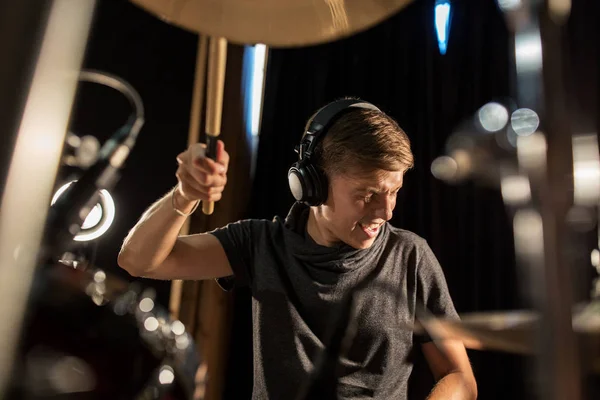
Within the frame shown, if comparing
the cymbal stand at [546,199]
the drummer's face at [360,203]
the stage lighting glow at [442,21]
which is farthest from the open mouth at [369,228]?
the stage lighting glow at [442,21]

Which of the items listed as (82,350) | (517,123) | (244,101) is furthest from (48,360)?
(244,101)

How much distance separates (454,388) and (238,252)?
0.59 metres

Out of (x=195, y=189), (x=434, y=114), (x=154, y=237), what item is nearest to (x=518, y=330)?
(x=195, y=189)

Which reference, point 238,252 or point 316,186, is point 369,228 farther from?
point 238,252

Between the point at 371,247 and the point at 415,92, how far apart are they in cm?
82

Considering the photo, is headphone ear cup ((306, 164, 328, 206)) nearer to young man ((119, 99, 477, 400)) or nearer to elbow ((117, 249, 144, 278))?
young man ((119, 99, 477, 400))

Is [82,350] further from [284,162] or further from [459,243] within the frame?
[284,162]

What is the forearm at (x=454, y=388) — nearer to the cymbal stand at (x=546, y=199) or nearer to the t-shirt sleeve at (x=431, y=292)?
the t-shirt sleeve at (x=431, y=292)

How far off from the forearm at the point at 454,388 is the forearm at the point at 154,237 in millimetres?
650

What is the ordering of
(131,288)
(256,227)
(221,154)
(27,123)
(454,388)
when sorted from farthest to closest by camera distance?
(256,227)
(454,388)
(221,154)
(131,288)
(27,123)

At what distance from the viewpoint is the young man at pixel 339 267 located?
1128 millimetres

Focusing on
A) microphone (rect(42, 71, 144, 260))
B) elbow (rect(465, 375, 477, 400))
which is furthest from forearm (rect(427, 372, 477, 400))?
microphone (rect(42, 71, 144, 260))

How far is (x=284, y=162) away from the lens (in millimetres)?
2143

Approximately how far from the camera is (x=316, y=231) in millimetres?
1297
